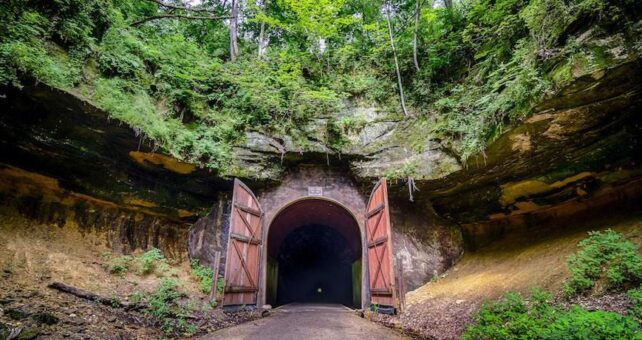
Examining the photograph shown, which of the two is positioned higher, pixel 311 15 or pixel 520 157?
pixel 311 15

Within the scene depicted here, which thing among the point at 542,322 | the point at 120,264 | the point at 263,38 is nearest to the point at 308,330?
the point at 542,322

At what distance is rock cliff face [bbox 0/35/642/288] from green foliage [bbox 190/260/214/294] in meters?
0.32

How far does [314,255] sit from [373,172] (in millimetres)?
11075

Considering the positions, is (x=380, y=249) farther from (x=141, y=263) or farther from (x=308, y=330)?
(x=141, y=263)

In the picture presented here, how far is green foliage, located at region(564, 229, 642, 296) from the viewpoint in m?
4.12

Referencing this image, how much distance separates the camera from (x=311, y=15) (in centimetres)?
1046

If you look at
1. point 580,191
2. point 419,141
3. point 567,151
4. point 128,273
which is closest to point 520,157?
point 567,151

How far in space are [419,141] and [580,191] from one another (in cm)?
375

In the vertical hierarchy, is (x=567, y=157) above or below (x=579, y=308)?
above

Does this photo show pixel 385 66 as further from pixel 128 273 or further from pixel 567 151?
pixel 128 273

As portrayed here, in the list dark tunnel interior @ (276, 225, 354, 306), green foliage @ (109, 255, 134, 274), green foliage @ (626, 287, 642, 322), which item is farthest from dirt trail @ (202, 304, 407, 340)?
dark tunnel interior @ (276, 225, 354, 306)

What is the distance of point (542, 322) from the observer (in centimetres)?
394

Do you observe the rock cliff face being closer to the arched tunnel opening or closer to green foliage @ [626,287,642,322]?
the arched tunnel opening

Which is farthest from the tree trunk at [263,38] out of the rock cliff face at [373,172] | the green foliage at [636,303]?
the green foliage at [636,303]
